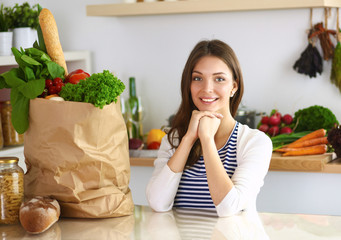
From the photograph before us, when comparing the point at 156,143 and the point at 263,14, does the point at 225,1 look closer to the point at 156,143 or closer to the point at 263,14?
the point at 263,14

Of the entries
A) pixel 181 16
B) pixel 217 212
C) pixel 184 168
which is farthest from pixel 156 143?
pixel 217 212

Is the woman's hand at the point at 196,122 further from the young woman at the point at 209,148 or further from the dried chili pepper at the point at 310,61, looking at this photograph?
the dried chili pepper at the point at 310,61

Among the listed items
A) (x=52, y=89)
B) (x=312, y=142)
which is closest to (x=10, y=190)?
(x=52, y=89)

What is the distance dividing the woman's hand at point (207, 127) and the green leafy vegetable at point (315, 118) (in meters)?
1.32

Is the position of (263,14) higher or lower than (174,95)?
higher

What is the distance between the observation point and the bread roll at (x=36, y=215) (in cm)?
120

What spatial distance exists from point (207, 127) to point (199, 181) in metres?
0.18

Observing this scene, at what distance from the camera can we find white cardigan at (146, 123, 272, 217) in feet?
4.81

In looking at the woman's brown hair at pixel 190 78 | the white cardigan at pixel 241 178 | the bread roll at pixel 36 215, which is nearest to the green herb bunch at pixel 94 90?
the bread roll at pixel 36 215

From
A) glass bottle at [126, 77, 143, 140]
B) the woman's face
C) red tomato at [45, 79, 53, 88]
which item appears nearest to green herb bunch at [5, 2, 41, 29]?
glass bottle at [126, 77, 143, 140]

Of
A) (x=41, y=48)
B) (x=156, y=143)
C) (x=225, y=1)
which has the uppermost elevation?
(x=225, y=1)

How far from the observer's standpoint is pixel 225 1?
2.78 metres

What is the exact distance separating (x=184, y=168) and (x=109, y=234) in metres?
0.55

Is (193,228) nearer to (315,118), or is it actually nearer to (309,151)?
(309,151)
